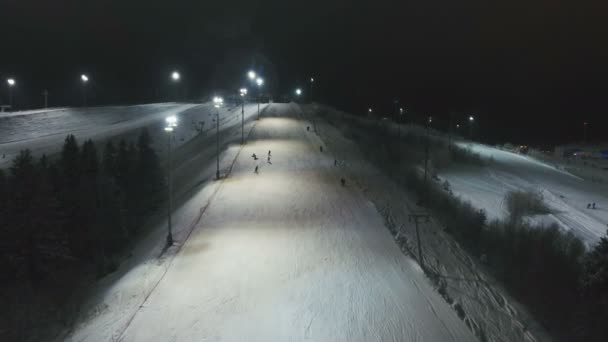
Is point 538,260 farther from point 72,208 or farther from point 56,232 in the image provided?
point 72,208

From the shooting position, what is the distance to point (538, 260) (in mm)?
21719

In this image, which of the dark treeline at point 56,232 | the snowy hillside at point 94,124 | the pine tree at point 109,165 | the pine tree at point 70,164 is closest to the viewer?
the dark treeline at point 56,232

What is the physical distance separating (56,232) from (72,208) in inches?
188

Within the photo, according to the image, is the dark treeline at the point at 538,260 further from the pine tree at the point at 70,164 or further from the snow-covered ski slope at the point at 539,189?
the pine tree at the point at 70,164

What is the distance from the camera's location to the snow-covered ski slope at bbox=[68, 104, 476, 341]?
39.6 ft

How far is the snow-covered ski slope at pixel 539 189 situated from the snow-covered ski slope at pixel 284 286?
18.7m

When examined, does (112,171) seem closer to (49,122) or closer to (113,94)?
(49,122)

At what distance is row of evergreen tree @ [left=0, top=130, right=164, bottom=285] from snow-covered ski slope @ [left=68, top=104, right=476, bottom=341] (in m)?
6.46

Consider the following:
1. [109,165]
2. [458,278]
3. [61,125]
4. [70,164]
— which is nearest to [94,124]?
[61,125]

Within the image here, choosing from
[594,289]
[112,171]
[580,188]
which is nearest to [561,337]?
[594,289]

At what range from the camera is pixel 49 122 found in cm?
6019

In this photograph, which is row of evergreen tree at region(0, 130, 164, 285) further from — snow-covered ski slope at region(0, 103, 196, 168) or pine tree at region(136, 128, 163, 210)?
snow-covered ski slope at region(0, 103, 196, 168)

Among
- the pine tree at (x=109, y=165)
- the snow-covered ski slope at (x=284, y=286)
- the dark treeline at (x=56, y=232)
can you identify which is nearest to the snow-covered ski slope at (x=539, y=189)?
the snow-covered ski slope at (x=284, y=286)

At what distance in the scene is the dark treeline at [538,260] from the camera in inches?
619
